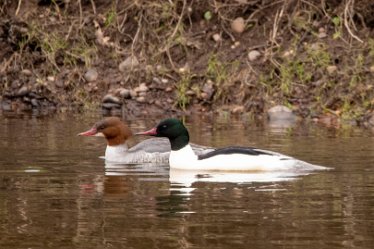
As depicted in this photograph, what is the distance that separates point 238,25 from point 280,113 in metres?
→ 2.52

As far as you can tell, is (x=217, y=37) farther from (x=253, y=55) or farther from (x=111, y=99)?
(x=111, y=99)

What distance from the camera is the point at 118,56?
1983cm

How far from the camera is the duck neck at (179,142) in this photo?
12375 mm

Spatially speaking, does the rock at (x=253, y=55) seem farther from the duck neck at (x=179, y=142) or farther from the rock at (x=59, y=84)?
the duck neck at (x=179, y=142)

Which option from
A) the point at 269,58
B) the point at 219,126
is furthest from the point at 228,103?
the point at 219,126

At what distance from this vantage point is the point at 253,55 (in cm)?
1902

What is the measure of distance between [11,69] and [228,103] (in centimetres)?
383

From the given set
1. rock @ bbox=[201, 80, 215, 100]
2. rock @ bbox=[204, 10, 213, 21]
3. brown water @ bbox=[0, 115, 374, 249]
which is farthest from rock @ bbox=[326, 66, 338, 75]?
brown water @ bbox=[0, 115, 374, 249]

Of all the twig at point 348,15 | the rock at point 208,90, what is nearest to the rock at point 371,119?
the twig at point 348,15

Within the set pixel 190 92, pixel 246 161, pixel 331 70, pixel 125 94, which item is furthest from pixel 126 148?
pixel 331 70

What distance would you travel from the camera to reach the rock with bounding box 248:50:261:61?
62.3ft

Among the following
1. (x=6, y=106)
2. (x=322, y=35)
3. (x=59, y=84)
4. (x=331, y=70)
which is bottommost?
(x=6, y=106)

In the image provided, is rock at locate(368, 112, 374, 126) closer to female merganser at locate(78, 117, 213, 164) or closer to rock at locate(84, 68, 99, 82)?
female merganser at locate(78, 117, 213, 164)

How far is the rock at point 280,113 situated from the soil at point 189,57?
0.26m
